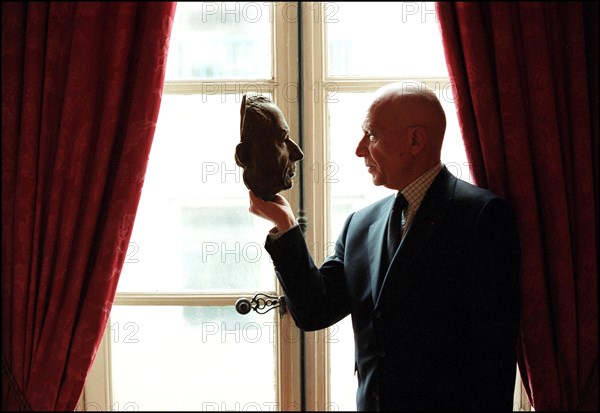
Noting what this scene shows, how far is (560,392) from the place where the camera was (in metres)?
1.62

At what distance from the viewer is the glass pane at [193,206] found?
196cm

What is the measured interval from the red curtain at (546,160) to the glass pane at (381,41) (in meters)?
0.30

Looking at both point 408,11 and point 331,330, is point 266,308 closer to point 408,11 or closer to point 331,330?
point 331,330

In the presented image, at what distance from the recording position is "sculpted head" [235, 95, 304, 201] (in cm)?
157

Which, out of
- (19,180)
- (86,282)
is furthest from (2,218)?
(86,282)

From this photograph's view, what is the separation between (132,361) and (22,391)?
0.40 meters

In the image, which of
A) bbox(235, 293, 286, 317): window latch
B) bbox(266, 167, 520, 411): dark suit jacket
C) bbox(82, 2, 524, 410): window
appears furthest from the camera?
bbox(82, 2, 524, 410): window

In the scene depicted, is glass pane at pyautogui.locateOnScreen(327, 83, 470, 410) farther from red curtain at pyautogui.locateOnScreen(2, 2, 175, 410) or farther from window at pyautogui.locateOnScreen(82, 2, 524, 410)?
red curtain at pyautogui.locateOnScreen(2, 2, 175, 410)

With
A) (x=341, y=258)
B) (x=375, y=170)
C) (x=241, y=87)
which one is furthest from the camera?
(x=241, y=87)

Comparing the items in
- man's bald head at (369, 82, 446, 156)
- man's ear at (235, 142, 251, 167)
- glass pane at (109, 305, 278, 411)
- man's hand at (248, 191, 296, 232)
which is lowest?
glass pane at (109, 305, 278, 411)

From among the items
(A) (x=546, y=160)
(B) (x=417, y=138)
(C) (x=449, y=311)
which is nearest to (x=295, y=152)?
(B) (x=417, y=138)

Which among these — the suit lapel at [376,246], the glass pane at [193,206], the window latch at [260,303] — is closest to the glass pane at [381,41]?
the glass pane at [193,206]

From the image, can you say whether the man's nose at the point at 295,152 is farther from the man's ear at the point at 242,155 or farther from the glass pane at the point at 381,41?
the glass pane at the point at 381,41

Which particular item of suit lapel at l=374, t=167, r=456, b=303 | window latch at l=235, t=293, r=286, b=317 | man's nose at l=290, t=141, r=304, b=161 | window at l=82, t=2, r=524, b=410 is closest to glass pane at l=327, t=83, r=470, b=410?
window at l=82, t=2, r=524, b=410
